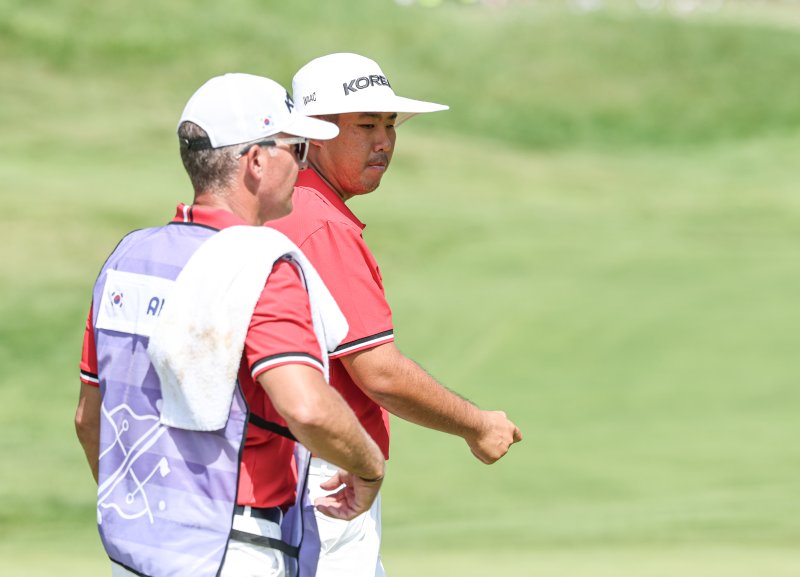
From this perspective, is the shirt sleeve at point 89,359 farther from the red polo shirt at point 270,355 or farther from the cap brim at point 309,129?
the cap brim at point 309,129

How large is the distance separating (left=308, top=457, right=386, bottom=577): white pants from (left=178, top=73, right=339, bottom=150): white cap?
122 centimetres

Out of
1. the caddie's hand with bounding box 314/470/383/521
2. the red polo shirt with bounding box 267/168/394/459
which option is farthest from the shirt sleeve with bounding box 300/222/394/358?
the caddie's hand with bounding box 314/470/383/521

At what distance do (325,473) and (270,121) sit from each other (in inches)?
49.4

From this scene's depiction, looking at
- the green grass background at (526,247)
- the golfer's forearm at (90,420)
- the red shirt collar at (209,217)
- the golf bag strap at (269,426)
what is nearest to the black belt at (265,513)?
the golf bag strap at (269,426)

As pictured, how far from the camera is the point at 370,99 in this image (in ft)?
15.4

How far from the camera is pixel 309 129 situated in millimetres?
3654

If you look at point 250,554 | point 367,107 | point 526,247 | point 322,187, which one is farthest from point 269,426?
point 526,247

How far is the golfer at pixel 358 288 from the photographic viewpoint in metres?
4.25

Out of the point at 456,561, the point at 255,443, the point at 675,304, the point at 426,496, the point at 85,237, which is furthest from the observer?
the point at 85,237

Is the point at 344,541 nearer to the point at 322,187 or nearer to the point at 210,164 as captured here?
the point at 322,187

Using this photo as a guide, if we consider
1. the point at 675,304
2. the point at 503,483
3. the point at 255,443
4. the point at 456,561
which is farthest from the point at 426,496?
the point at 255,443

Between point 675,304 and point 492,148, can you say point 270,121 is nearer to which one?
point 675,304

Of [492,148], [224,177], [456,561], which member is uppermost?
[492,148]

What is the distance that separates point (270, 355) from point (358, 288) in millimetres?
996
